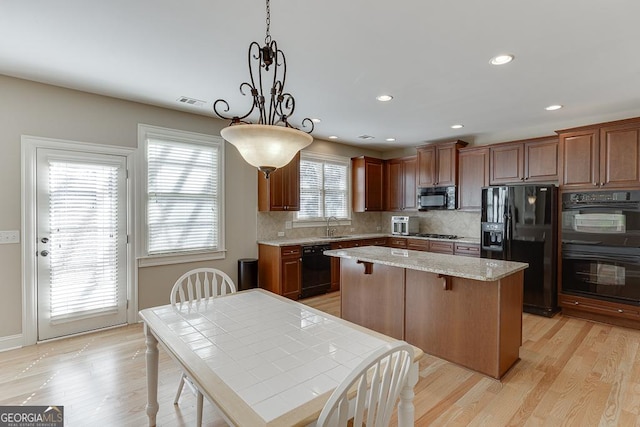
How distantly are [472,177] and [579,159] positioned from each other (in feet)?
4.67

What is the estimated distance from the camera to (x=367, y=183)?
242 inches

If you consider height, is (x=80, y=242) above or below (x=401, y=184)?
below

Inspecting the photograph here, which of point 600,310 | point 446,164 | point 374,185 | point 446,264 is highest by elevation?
point 446,164

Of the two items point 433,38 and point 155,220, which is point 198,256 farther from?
point 433,38

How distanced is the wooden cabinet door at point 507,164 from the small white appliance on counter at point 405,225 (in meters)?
1.61

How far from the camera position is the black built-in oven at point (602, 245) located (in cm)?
358

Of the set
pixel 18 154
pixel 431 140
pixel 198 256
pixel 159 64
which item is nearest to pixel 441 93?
pixel 431 140

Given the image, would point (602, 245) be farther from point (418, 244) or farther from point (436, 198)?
point (418, 244)

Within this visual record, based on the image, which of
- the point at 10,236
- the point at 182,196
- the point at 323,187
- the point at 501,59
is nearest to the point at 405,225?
the point at 323,187

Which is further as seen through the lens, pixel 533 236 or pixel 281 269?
pixel 281 269

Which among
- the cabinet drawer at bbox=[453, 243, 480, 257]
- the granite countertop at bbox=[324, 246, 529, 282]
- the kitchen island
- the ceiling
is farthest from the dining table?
the cabinet drawer at bbox=[453, 243, 480, 257]

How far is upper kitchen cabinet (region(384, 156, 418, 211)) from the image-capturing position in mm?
6012

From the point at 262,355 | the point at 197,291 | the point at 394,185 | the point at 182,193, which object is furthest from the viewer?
the point at 394,185

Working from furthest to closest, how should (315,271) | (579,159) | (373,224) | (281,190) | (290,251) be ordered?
1. (373,224)
2. (315,271)
3. (281,190)
4. (290,251)
5. (579,159)
